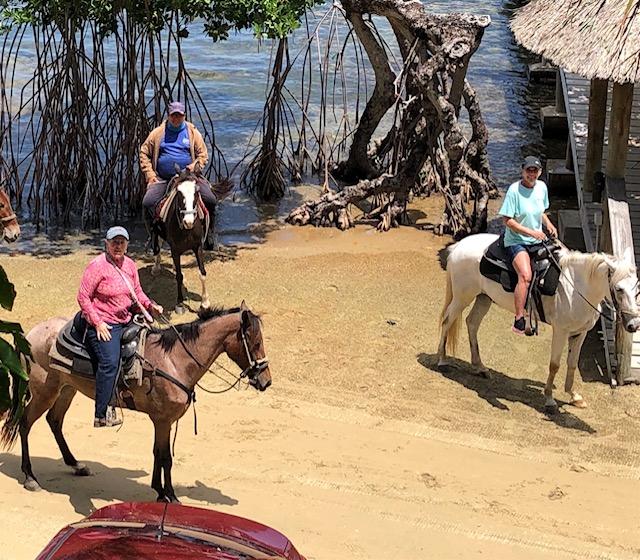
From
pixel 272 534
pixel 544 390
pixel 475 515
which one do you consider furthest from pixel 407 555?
pixel 544 390

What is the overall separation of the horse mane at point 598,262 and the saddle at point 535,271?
12 cm

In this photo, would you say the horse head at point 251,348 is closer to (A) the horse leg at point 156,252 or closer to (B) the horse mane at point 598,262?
(B) the horse mane at point 598,262

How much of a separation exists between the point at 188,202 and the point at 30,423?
14.8 ft

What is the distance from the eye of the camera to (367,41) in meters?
17.5

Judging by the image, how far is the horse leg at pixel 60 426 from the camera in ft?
30.6

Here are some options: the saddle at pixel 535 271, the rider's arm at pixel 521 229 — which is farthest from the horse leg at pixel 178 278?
the rider's arm at pixel 521 229

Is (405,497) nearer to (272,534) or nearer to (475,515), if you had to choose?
(475,515)

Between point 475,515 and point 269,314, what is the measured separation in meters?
4.89

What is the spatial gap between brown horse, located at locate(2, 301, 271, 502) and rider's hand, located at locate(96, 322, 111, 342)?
0.36m

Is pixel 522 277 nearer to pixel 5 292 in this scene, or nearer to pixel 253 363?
pixel 253 363

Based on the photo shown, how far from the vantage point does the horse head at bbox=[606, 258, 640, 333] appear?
10.6 meters

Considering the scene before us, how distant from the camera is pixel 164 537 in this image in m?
5.85

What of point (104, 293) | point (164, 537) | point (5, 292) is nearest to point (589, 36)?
point (104, 293)

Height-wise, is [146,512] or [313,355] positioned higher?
[146,512]
